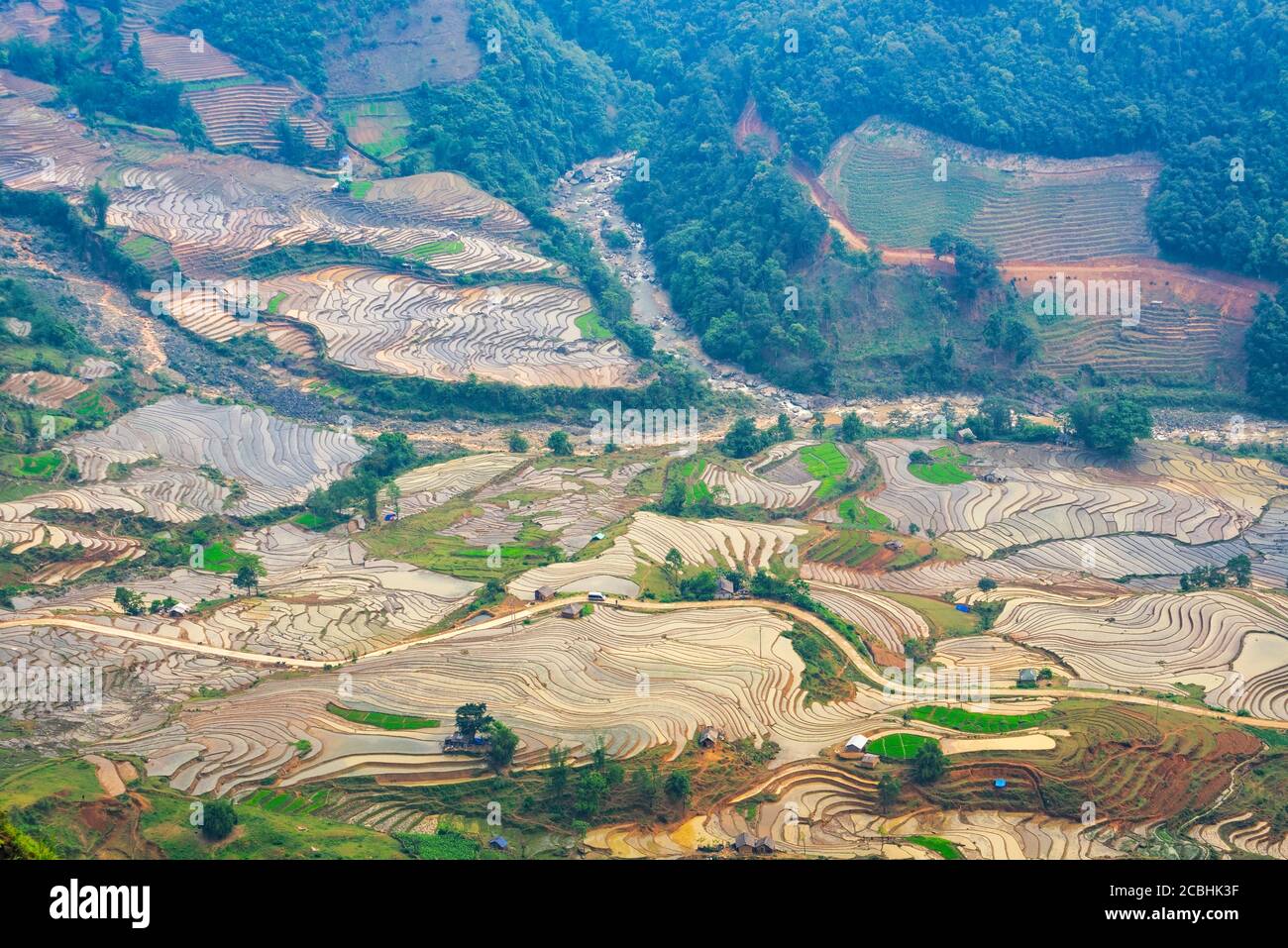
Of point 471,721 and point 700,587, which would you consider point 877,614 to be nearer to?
point 700,587

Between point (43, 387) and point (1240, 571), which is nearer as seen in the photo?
point (1240, 571)

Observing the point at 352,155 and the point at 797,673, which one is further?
the point at 352,155

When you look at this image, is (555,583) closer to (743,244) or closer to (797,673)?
(797,673)

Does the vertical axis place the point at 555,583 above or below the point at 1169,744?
above

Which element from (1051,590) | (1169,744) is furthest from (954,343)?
(1169,744)

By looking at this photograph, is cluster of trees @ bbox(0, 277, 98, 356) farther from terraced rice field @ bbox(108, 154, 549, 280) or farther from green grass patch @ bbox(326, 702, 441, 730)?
green grass patch @ bbox(326, 702, 441, 730)

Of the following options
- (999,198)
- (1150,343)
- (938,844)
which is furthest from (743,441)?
(938,844)

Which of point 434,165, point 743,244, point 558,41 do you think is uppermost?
point 558,41

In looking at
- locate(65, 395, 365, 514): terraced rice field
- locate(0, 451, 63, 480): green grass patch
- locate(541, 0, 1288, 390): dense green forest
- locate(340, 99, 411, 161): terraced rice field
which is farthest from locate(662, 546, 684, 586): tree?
locate(340, 99, 411, 161): terraced rice field

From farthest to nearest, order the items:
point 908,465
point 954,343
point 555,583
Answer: point 954,343 < point 908,465 < point 555,583
